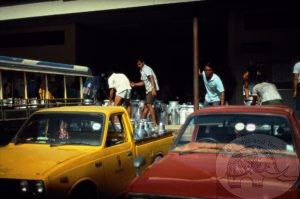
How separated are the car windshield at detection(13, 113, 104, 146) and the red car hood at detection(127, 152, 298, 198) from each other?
1.54m

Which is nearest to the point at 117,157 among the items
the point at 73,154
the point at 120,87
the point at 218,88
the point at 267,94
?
the point at 73,154

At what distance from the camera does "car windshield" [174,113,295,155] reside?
14.9ft

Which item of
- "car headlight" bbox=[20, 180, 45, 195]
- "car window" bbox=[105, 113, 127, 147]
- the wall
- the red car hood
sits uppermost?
the wall

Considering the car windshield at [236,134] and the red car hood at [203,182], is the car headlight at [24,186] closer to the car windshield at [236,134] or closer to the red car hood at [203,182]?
the red car hood at [203,182]

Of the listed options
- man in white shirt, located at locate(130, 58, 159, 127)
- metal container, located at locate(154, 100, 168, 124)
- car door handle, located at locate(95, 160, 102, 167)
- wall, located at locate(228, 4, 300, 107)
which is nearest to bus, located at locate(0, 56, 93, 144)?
man in white shirt, located at locate(130, 58, 159, 127)

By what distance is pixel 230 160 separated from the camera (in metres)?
4.23

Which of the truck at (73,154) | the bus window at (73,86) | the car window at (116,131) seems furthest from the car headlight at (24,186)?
the bus window at (73,86)

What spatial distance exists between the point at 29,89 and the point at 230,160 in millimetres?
6254

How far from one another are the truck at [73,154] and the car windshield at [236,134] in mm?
1042

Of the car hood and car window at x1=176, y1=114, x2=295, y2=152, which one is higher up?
car window at x1=176, y1=114, x2=295, y2=152

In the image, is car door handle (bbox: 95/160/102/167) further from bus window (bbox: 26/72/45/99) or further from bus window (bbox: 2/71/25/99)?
bus window (bbox: 26/72/45/99)

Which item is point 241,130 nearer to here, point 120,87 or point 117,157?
point 117,157

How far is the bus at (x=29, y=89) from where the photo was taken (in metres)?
8.53

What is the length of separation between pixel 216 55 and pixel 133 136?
46.1ft
